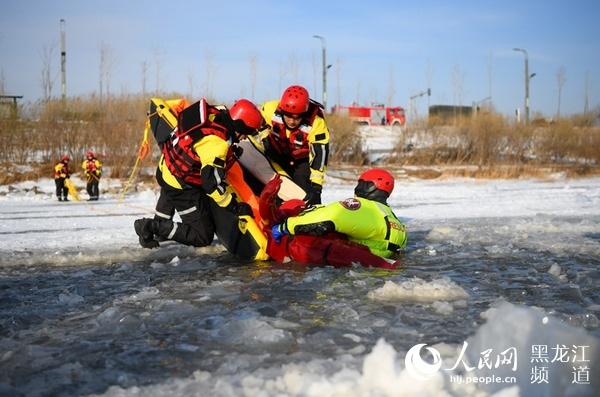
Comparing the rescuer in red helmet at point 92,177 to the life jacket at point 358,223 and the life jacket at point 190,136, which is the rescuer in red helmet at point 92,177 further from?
the life jacket at point 358,223

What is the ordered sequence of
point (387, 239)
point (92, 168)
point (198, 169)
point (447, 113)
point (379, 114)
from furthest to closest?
point (379, 114), point (447, 113), point (92, 168), point (198, 169), point (387, 239)

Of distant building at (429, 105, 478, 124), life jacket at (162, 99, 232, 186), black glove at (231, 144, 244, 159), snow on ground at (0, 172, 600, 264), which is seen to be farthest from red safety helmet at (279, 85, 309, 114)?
distant building at (429, 105, 478, 124)

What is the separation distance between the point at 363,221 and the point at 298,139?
1961mm

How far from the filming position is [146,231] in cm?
673

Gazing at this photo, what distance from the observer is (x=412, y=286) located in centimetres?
484

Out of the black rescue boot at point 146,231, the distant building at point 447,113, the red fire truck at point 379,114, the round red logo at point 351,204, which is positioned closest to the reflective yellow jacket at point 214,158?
the black rescue boot at point 146,231

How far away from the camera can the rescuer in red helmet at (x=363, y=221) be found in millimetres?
5781

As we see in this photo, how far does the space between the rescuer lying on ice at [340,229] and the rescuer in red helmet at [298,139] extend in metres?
0.87

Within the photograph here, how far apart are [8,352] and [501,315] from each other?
9.29 ft

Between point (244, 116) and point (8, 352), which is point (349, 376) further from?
point (244, 116)

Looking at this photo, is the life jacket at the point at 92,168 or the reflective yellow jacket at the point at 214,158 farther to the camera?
the life jacket at the point at 92,168

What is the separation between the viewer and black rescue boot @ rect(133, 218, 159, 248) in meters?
6.71

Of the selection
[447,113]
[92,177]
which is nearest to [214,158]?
[92,177]

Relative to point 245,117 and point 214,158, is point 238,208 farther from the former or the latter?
point 245,117
